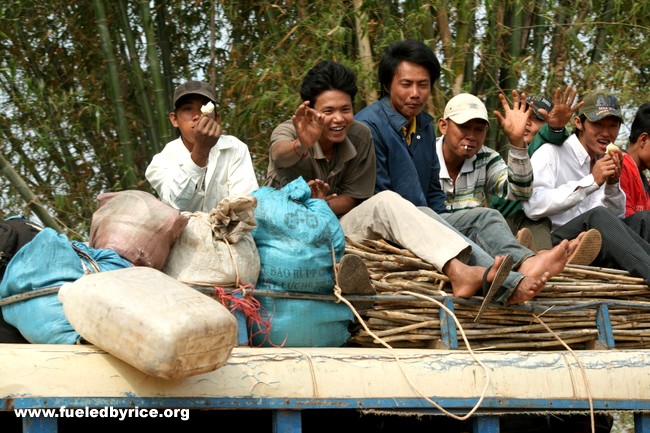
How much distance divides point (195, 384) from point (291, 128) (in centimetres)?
153

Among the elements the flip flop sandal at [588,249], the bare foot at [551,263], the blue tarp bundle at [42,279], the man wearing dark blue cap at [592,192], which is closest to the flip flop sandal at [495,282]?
the bare foot at [551,263]

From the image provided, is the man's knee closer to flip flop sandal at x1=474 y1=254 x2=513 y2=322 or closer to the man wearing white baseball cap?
the man wearing white baseball cap

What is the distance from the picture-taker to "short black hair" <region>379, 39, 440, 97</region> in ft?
14.9

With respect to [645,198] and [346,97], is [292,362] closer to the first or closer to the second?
[346,97]

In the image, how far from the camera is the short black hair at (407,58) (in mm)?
4539

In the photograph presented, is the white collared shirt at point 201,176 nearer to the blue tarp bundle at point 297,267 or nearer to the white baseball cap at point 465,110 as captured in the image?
the blue tarp bundle at point 297,267

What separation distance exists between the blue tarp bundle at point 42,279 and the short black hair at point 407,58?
1.83 metres

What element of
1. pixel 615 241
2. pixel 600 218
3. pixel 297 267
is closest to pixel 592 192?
pixel 600 218

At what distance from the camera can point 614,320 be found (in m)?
3.95

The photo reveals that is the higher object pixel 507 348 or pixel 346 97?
pixel 346 97

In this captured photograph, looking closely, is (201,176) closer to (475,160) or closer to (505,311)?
(505,311)

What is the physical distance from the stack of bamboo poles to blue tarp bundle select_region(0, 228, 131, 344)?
3.18ft

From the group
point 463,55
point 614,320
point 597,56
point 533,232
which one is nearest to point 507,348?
point 614,320

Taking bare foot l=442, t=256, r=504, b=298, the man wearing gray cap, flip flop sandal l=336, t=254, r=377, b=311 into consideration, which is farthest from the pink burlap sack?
bare foot l=442, t=256, r=504, b=298
